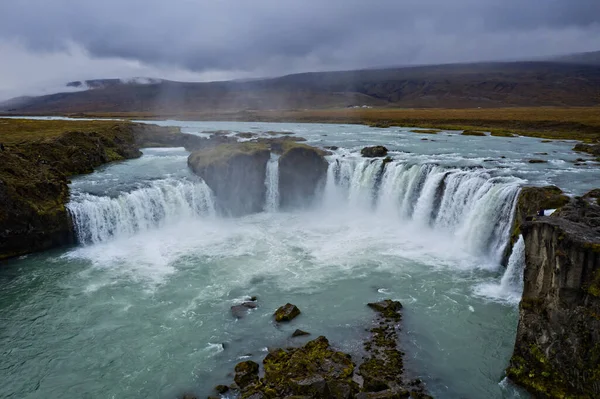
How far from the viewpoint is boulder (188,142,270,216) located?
3238cm

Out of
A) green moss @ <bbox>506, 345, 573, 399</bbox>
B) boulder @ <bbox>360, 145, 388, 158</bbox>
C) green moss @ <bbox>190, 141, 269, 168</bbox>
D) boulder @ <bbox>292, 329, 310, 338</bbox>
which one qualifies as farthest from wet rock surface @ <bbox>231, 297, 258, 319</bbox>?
boulder @ <bbox>360, 145, 388, 158</bbox>

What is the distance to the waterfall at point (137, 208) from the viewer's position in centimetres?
2598

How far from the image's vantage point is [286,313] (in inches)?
667

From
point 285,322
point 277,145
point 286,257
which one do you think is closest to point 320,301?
point 285,322

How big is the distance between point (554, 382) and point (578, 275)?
317 centimetres

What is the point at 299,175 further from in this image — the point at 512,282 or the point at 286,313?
the point at 512,282

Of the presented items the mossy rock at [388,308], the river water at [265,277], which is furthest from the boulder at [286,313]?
the mossy rock at [388,308]

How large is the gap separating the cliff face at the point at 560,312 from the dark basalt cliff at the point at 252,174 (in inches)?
881

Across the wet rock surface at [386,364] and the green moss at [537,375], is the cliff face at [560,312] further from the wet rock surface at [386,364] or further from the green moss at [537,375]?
the wet rock surface at [386,364]

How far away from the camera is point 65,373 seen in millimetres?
13945

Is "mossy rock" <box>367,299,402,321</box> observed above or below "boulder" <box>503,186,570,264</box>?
below

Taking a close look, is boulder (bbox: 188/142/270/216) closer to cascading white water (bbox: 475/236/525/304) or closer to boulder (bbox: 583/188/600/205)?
cascading white water (bbox: 475/236/525/304)

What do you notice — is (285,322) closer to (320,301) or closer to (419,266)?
(320,301)

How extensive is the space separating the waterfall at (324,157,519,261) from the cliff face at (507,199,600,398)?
27.3ft
